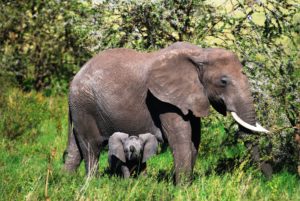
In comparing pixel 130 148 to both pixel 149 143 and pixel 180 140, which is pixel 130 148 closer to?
pixel 149 143

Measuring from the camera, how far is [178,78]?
7996mm

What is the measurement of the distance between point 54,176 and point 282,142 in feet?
10.2

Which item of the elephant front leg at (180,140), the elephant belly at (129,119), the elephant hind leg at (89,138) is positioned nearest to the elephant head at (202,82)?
the elephant front leg at (180,140)

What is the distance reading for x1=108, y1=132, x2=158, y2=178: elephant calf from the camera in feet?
26.3

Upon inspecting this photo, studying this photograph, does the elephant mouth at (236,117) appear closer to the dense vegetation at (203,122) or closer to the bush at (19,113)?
the dense vegetation at (203,122)

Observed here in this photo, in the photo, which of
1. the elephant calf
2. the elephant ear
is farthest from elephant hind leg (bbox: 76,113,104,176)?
the elephant ear

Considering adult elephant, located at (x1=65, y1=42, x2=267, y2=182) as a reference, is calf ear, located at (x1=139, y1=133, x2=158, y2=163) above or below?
below

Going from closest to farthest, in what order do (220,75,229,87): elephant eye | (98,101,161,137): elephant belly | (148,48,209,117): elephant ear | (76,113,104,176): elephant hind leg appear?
1. (220,75,229,87): elephant eye
2. (148,48,209,117): elephant ear
3. (98,101,161,137): elephant belly
4. (76,113,104,176): elephant hind leg

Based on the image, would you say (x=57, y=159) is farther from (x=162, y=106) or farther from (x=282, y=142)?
(x=282, y=142)

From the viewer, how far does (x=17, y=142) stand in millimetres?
11250

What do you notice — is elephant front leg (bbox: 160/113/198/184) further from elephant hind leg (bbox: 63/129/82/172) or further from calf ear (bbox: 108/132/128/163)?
elephant hind leg (bbox: 63/129/82/172)

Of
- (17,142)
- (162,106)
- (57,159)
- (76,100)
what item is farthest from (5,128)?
(162,106)

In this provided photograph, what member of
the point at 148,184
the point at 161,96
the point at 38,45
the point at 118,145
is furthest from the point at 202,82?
the point at 38,45

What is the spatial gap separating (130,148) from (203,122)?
7.37 feet
